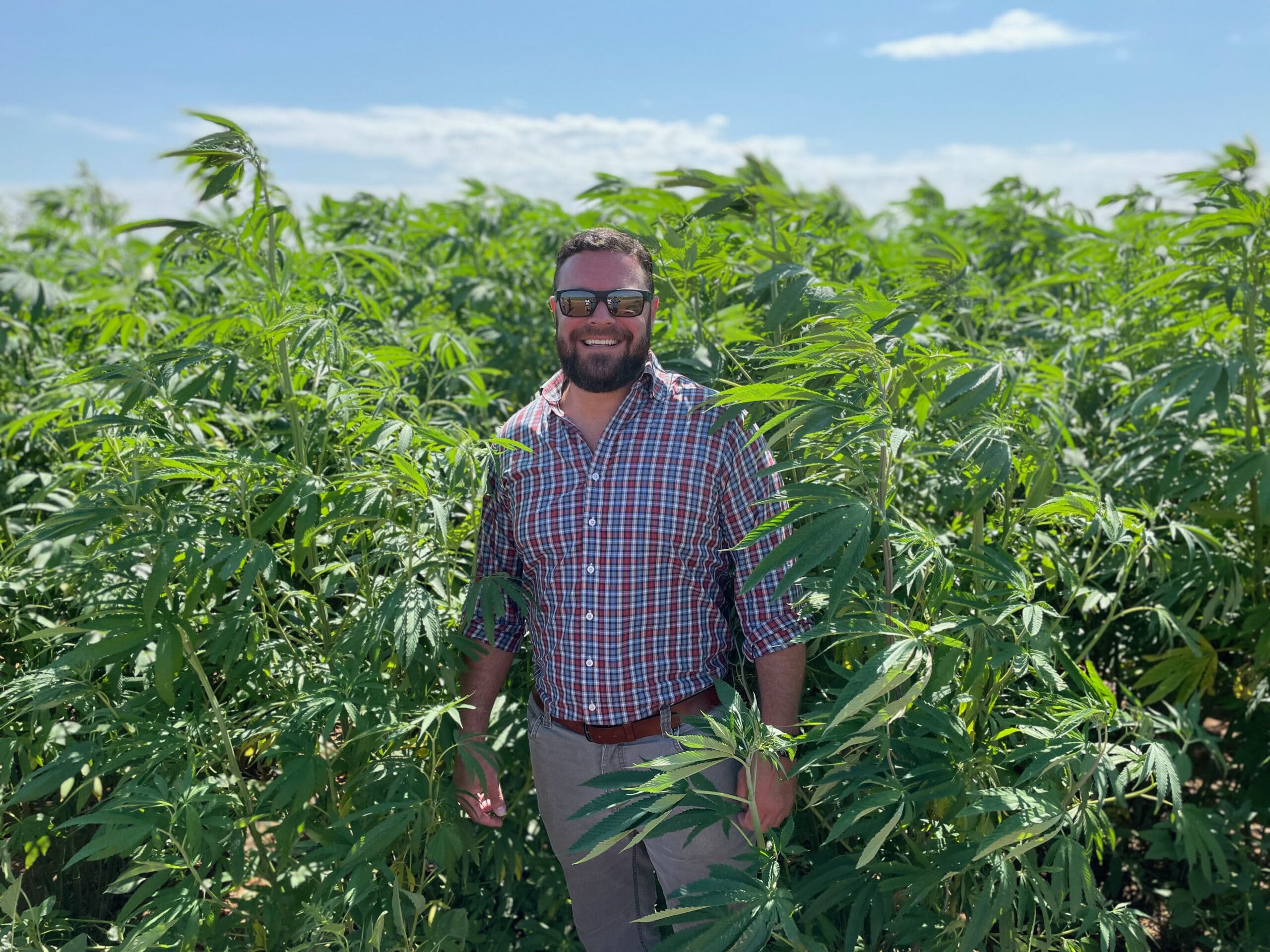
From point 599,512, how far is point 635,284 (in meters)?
0.52

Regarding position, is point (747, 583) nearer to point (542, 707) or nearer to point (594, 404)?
point (594, 404)

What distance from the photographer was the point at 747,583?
1539 millimetres

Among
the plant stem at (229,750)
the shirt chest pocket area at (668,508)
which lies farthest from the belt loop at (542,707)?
the plant stem at (229,750)

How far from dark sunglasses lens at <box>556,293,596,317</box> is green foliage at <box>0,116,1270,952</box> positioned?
0.94 feet

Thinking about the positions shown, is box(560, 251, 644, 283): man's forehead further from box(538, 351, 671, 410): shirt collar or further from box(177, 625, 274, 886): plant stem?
box(177, 625, 274, 886): plant stem

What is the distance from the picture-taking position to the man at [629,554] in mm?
2209

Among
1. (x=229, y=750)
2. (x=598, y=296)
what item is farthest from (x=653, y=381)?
(x=229, y=750)

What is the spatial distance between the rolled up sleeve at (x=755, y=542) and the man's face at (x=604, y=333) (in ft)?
0.89

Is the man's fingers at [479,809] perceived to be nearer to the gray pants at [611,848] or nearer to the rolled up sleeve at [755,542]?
the gray pants at [611,848]

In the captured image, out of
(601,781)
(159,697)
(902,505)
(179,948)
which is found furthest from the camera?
(902,505)

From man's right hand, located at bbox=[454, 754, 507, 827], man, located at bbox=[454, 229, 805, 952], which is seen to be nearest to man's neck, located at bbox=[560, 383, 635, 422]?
man, located at bbox=[454, 229, 805, 952]

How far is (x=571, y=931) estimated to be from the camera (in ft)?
9.07

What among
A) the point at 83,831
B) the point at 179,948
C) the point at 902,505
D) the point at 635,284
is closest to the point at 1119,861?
the point at 902,505

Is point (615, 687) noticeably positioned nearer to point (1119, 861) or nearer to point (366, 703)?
point (366, 703)
